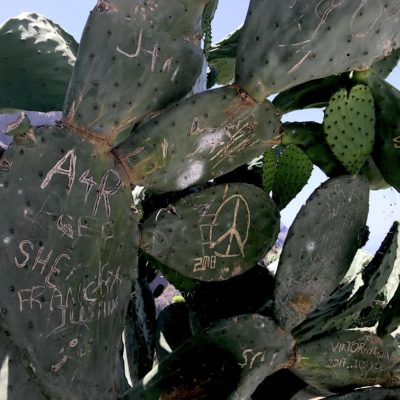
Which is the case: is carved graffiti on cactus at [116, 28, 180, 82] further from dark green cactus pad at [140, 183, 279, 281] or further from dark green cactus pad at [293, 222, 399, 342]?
dark green cactus pad at [293, 222, 399, 342]

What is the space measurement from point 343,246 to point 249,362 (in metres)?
0.64

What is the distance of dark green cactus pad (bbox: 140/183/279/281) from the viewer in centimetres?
238

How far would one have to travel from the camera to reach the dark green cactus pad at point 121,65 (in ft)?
6.76

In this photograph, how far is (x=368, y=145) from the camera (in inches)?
108

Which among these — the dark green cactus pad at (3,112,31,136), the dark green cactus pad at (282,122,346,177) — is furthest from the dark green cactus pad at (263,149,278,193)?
the dark green cactus pad at (3,112,31,136)

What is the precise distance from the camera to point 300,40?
2.25 meters

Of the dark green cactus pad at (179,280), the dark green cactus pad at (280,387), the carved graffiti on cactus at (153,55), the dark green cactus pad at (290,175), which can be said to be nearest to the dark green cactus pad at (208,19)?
the dark green cactus pad at (290,175)

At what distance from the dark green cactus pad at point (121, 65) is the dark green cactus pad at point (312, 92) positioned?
0.64 meters

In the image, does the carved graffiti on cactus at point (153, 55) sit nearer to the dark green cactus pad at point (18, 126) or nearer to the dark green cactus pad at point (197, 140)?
the dark green cactus pad at point (197, 140)

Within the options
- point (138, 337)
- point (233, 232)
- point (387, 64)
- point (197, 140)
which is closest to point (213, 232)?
point (233, 232)

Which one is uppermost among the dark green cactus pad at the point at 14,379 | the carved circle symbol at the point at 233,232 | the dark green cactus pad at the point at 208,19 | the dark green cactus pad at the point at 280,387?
the dark green cactus pad at the point at 208,19

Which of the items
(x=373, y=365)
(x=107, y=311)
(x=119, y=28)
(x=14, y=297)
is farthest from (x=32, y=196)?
(x=373, y=365)

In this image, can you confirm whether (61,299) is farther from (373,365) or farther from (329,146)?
(373,365)

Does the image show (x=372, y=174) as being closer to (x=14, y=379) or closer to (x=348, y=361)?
(x=348, y=361)
